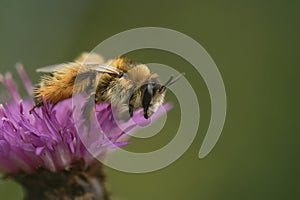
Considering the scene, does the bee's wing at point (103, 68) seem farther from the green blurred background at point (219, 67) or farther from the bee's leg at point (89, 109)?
the green blurred background at point (219, 67)

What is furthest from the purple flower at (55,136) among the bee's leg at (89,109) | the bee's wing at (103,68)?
the bee's wing at (103,68)

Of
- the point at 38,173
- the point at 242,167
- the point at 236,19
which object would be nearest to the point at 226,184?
the point at 242,167

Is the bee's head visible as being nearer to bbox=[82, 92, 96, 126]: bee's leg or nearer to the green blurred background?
bbox=[82, 92, 96, 126]: bee's leg

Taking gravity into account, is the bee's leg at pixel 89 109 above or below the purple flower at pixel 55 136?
above

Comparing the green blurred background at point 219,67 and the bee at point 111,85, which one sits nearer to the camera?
the bee at point 111,85

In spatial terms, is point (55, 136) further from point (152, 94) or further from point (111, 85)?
point (152, 94)

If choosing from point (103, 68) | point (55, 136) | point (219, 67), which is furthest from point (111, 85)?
point (219, 67)
